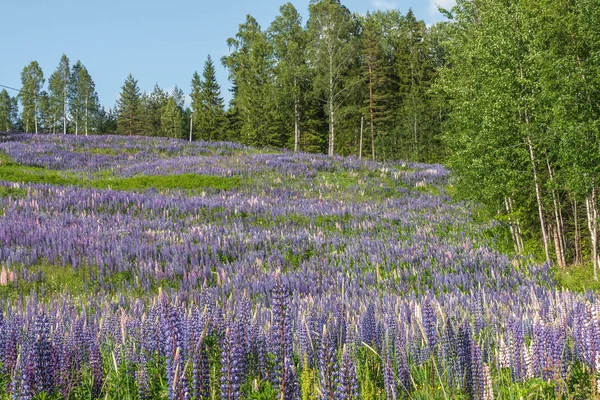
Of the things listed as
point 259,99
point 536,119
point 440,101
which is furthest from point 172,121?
point 536,119

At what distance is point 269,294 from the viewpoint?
6.49 metres

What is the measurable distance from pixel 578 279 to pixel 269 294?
23.8ft

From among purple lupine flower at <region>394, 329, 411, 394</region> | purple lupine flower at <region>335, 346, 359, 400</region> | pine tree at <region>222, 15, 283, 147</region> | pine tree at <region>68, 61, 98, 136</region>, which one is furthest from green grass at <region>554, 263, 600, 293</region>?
pine tree at <region>68, 61, 98, 136</region>

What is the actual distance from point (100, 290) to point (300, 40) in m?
53.3

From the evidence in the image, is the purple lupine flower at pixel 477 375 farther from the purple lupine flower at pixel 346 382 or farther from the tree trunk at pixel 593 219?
the tree trunk at pixel 593 219

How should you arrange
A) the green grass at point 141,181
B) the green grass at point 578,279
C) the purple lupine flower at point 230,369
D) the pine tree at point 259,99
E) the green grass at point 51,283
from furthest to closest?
the pine tree at point 259,99
the green grass at point 141,181
the green grass at point 578,279
the green grass at point 51,283
the purple lupine flower at point 230,369

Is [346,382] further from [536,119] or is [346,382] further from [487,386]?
[536,119]

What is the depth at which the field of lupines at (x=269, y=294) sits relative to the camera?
9.26 feet

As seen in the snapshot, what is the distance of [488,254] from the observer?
31.7 feet

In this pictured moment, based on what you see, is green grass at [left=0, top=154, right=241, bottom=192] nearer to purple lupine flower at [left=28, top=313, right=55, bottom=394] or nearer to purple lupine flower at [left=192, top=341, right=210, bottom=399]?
purple lupine flower at [left=28, top=313, right=55, bottom=394]

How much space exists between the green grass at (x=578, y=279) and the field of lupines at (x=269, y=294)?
1.93 ft

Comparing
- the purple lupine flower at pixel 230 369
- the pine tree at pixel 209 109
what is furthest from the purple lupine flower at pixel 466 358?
the pine tree at pixel 209 109

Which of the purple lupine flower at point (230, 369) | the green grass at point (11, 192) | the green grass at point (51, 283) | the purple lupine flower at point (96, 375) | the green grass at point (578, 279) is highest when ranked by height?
the green grass at point (11, 192)

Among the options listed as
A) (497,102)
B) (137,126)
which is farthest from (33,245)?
(137,126)
